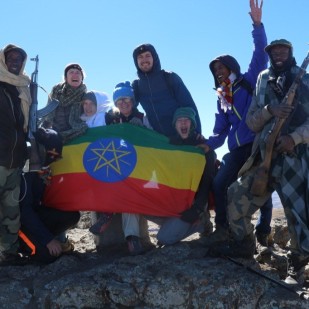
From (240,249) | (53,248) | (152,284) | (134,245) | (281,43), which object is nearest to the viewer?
(152,284)

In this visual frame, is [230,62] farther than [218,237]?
No

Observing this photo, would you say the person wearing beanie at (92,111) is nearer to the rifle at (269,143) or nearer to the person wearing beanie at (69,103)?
the person wearing beanie at (69,103)

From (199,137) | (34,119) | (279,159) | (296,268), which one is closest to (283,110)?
(279,159)

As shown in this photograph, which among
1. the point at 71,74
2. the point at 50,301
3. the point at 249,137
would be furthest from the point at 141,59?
the point at 50,301

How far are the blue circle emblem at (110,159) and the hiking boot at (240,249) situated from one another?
183 cm

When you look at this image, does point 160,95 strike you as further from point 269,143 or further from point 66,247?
point 66,247

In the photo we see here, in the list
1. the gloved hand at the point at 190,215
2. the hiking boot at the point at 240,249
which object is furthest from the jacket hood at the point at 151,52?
the hiking boot at the point at 240,249

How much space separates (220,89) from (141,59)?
149 cm

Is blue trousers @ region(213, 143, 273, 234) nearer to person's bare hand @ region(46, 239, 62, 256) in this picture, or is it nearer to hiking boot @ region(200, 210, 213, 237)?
hiking boot @ region(200, 210, 213, 237)

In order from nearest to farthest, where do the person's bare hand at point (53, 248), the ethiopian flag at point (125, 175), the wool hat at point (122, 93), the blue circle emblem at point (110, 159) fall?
the person's bare hand at point (53, 248) → the ethiopian flag at point (125, 175) → the blue circle emblem at point (110, 159) → the wool hat at point (122, 93)

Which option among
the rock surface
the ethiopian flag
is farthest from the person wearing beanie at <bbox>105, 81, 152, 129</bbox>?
the rock surface

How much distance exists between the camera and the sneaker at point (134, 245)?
6.24 m

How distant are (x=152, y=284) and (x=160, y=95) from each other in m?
3.20

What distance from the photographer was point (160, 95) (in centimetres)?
722
